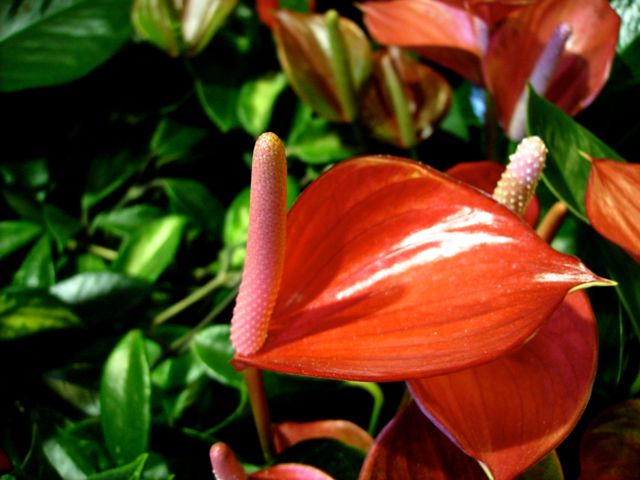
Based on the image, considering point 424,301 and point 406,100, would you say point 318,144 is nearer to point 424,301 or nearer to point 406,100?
point 406,100

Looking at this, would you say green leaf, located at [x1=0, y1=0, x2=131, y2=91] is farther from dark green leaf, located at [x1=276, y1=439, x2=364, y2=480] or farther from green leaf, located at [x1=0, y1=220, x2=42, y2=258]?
dark green leaf, located at [x1=276, y1=439, x2=364, y2=480]

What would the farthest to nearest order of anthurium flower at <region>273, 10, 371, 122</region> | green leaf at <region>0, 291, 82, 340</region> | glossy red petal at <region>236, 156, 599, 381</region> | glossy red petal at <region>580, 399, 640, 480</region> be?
1. anthurium flower at <region>273, 10, 371, 122</region>
2. green leaf at <region>0, 291, 82, 340</region>
3. glossy red petal at <region>580, 399, 640, 480</region>
4. glossy red petal at <region>236, 156, 599, 381</region>

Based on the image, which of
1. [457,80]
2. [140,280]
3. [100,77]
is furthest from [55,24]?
[457,80]

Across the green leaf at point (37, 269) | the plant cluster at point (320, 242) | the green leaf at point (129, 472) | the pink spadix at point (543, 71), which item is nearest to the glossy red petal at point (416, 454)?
the plant cluster at point (320, 242)

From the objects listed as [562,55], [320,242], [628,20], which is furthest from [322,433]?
[628,20]

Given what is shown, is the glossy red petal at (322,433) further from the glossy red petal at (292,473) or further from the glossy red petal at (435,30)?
the glossy red petal at (435,30)

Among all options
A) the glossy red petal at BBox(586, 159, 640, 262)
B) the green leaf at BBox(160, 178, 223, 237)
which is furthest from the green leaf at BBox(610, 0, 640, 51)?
the green leaf at BBox(160, 178, 223, 237)

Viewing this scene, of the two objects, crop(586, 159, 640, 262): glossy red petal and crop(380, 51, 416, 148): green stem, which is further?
crop(380, 51, 416, 148): green stem

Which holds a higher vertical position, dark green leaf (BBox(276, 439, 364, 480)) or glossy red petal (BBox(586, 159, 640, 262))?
glossy red petal (BBox(586, 159, 640, 262))
